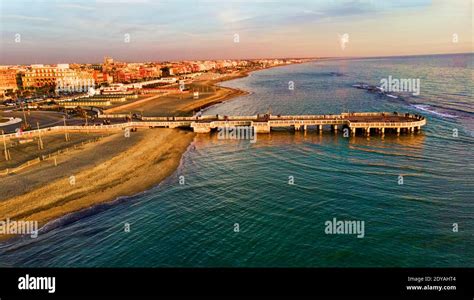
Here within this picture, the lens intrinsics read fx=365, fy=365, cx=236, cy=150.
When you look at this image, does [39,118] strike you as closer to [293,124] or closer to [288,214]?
[293,124]

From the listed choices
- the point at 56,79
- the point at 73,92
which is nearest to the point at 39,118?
the point at 73,92

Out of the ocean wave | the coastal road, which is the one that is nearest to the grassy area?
the coastal road

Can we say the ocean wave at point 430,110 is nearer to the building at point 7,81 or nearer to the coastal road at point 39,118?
the coastal road at point 39,118

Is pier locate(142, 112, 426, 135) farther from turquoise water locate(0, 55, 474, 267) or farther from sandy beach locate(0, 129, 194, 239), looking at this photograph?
sandy beach locate(0, 129, 194, 239)

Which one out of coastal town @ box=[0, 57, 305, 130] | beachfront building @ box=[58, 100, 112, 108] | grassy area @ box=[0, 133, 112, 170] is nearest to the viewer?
grassy area @ box=[0, 133, 112, 170]

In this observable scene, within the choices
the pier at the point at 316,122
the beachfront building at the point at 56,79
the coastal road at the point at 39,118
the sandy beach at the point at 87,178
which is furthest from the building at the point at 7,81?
the sandy beach at the point at 87,178
